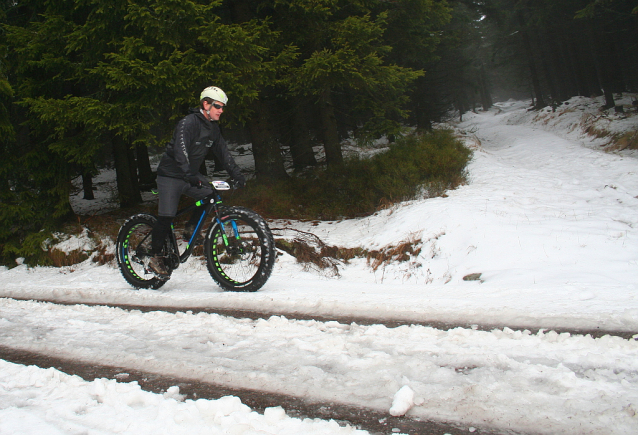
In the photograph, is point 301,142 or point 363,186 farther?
point 301,142

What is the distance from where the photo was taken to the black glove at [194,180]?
4766 mm

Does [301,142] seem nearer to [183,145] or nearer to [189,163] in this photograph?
[189,163]

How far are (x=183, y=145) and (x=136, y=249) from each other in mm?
1769

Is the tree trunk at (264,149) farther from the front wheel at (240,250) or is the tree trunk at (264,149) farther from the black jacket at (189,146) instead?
the front wheel at (240,250)

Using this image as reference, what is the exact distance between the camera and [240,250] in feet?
15.9

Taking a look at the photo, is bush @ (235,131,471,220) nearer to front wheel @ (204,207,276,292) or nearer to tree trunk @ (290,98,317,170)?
tree trunk @ (290,98,317,170)

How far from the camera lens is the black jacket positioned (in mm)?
4727

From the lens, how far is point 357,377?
229cm

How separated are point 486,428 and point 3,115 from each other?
1001 centimetres

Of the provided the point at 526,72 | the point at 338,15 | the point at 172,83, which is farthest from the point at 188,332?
the point at 526,72

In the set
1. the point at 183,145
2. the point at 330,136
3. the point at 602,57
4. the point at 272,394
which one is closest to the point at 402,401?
the point at 272,394

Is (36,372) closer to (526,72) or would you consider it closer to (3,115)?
(3,115)

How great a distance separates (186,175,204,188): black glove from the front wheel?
1.61 ft

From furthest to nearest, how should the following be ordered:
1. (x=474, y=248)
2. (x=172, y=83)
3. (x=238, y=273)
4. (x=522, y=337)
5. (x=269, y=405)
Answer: (x=172, y=83), (x=474, y=248), (x=238, y=273), (x=522, y=337), (x=269, y=405)
